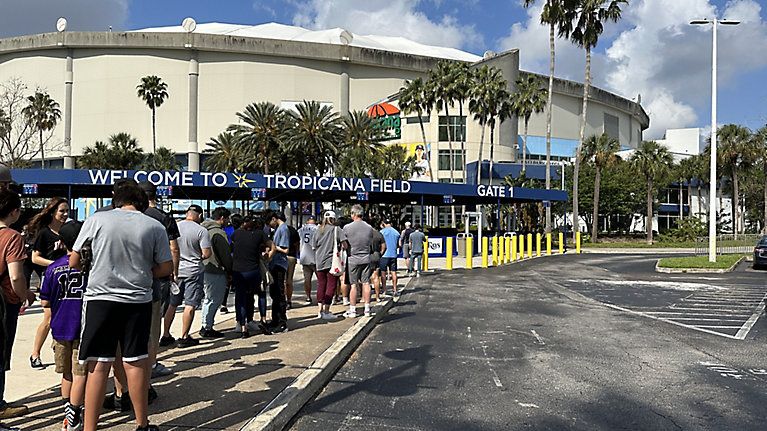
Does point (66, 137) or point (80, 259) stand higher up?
point (66, 137)

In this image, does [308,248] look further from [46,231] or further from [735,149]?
[735,149]

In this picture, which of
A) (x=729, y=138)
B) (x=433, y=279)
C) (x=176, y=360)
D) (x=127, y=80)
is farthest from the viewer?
(x=127, y=80)

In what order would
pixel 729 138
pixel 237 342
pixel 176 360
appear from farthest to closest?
pixel 729 138, pixel 237 342, pixel 176 360

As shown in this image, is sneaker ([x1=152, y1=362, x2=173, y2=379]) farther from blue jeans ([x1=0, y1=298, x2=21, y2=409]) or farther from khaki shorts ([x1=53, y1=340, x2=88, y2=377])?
blue jeans ([x1=0, y1=298, x2=21, y2=409])

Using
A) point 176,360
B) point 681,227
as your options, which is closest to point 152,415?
point 176,360

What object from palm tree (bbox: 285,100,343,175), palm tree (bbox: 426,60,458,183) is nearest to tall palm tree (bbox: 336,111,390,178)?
palm tree (bbox: 285,100,343,175)

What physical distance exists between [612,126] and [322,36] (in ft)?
168

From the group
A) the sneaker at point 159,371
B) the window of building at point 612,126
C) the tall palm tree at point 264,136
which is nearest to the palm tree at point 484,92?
the tall palm tree at point 264,136

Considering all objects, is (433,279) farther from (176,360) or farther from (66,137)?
(66,137)

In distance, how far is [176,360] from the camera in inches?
287

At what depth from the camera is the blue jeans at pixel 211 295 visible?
8.65 m

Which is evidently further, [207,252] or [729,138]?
[729,138]

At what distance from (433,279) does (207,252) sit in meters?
13.0

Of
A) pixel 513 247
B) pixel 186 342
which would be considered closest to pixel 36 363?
pixel 186 342
